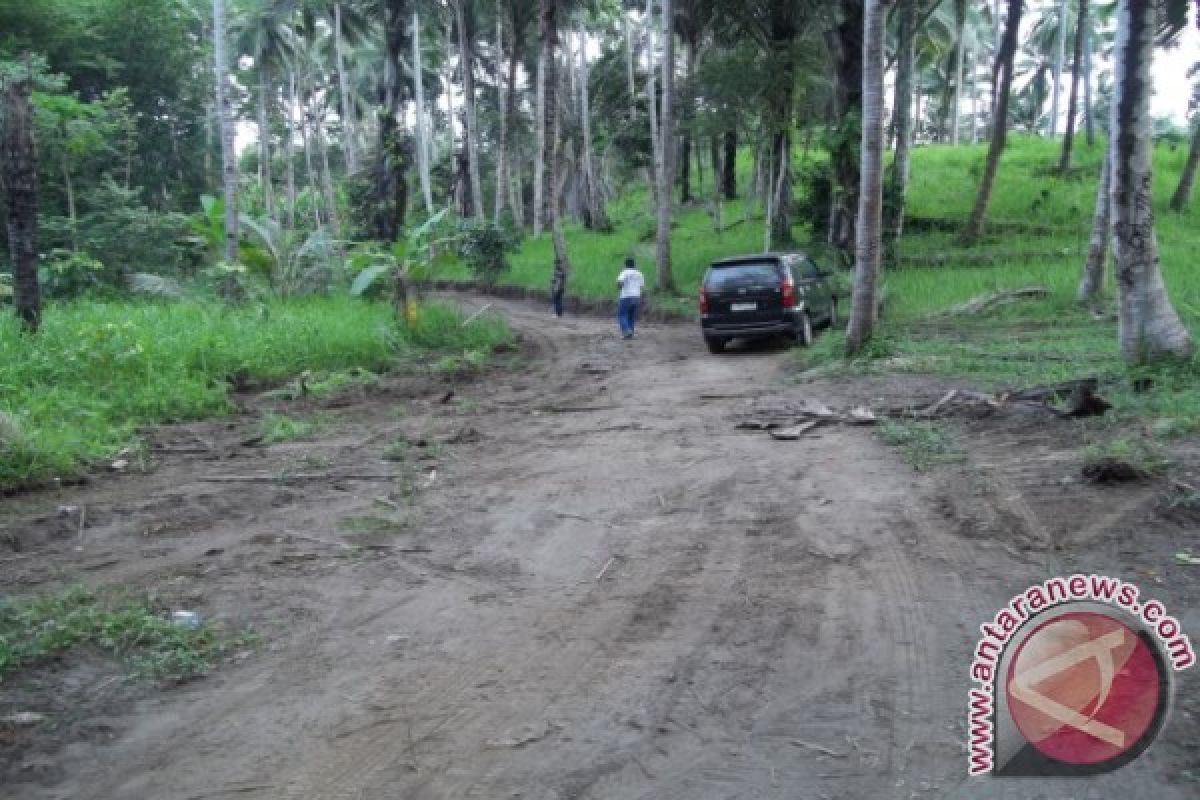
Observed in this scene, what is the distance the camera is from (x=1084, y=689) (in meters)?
2.83

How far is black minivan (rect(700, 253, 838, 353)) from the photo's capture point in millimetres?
15141

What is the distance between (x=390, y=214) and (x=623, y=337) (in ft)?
50.9

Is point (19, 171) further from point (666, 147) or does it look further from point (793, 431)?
point (666, 147)

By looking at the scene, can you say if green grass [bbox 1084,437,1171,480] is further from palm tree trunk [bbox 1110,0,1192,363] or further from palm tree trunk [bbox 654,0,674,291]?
palm tree trunk [bbox 654,0,674,291]

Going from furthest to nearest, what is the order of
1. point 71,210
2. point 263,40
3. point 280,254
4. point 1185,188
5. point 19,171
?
1. point 263,40
2. point 1185,188
3. point 71,210
4. point 280,254
5. point 19,171

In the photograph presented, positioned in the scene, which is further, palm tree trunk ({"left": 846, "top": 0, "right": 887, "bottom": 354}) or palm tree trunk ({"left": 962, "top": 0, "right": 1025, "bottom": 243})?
palm tree trunk ({"left": 962, "top": 0, "right": 1025, "bottom": 243})

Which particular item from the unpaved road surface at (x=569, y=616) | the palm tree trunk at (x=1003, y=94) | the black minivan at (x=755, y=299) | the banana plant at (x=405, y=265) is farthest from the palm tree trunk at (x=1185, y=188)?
the unpaved road surface at (x=569, y=616)

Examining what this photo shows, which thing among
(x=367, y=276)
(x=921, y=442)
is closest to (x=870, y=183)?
(x=921, y=442)

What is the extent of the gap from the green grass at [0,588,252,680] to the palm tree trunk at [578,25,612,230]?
1373 inches

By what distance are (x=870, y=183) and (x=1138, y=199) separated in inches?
189

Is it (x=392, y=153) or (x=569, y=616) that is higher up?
(x=392, y=153)

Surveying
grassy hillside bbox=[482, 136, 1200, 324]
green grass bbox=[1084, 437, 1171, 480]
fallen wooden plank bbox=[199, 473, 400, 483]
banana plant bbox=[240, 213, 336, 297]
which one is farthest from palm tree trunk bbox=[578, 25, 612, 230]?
green grass bbox=[1084, 437, 1171, 480]

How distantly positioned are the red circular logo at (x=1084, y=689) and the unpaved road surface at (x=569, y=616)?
7.9 inches

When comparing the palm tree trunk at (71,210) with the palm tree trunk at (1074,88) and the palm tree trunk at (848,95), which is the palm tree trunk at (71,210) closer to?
the palm tree trunk at (848,95)
